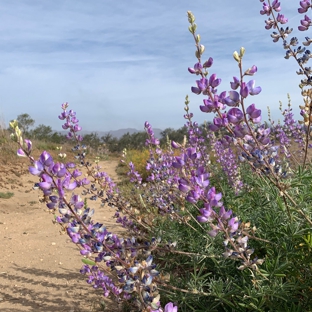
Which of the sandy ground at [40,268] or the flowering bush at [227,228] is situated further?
the sandy ground at [40,268]

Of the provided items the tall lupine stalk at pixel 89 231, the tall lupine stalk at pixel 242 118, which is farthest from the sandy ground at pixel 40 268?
the tall lupine stalk at pixel 242 118

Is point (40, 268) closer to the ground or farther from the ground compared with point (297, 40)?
closer to the ground

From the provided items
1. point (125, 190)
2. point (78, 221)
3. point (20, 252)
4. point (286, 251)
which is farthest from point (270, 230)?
point (125, 190)

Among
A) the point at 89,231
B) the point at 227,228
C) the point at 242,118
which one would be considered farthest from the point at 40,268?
the point at 242,118

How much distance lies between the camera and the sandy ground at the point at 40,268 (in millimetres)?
3035

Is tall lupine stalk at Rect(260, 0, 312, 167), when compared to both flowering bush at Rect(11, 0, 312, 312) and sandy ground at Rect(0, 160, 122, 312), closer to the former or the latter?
flowering bush at Rect(11, 0, 312, 312)

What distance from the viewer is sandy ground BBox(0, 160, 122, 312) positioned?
3035 millimetres

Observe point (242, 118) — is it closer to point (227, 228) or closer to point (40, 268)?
point (227, 228)

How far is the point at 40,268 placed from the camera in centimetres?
372

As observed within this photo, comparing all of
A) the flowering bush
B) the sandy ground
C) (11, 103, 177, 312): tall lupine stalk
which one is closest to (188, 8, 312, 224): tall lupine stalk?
the flowering bush

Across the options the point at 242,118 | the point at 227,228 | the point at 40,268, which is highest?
the point at 242,118

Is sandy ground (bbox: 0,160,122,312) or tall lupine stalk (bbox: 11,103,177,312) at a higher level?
tall lupine stalk (bbox: 11,103,177,312)

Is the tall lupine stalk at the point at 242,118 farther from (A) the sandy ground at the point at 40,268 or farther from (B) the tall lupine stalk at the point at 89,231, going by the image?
(A) the sandy ground at the point at 40,268

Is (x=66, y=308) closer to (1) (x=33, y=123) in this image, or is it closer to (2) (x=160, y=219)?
(2) (x=160, y=219)
